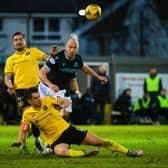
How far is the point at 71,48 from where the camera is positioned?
1573 cm

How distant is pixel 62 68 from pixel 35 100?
6.25 feet

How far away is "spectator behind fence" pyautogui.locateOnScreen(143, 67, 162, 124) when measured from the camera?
31.9 meters

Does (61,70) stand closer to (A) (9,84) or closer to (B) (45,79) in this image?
(B) (45,79)

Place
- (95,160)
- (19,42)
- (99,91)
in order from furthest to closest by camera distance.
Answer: (99,91) < (19,42) < (95,160)

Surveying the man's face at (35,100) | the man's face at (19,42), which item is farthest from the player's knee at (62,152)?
the man's face at (19,42)

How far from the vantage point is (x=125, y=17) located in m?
47.8

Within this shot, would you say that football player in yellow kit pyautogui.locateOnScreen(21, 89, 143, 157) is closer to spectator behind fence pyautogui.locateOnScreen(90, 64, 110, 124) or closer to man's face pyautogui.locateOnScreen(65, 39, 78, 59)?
man's face pyautogui.locateOnScreen(65, 39, 78, 59)

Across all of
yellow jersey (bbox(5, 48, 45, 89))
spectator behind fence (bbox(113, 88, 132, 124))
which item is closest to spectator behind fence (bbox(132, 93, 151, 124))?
spectator behind fence (bbox(113, 88, 132, 124))

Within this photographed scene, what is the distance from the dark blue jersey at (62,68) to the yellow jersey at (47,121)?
1.51 m

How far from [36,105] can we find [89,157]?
4.08 feet

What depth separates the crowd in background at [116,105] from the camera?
31656mm

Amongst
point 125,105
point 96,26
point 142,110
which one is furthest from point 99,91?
point 96,26

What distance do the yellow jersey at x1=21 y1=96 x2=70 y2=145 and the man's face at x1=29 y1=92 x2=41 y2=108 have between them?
0.15m

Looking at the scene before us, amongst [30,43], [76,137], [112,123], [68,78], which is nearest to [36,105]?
[76,137]
